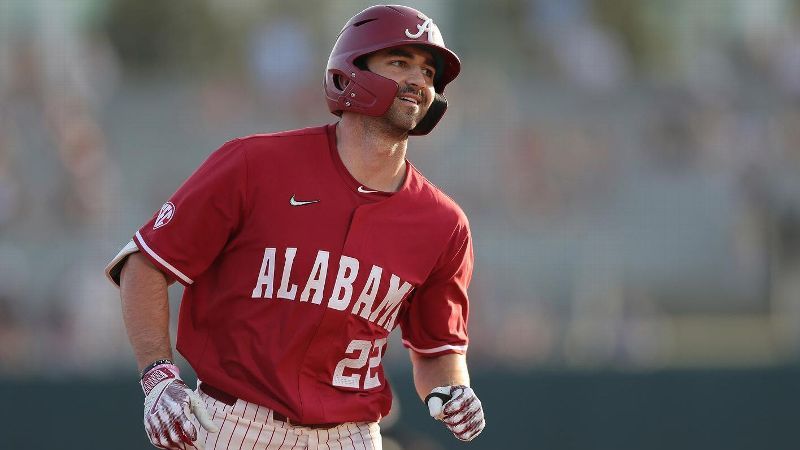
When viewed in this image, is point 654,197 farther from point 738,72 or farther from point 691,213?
point 738,72

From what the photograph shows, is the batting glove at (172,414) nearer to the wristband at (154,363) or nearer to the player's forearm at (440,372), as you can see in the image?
the wristband at (154,363)

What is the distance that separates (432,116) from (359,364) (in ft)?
2.96

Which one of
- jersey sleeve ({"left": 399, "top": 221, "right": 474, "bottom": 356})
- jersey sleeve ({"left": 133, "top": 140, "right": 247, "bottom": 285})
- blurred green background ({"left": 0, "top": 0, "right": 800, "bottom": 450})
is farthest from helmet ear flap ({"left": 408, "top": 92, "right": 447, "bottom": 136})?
blurred green background ({"left": 0, "top": 0, "right": 800, "bottom": 450})

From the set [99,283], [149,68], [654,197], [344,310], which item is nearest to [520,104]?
[654,197]

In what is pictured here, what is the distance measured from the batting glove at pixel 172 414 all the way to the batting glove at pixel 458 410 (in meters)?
0.88

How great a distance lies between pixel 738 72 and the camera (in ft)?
40.1

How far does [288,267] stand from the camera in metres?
4.08

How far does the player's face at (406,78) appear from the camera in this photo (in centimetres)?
422

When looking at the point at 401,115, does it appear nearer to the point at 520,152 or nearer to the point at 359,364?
the point at 359,364

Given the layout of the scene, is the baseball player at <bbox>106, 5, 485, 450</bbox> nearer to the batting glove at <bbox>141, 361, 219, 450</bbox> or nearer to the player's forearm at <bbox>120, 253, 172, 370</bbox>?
the player's forearm at <bbox>120, 253, 172, 370</bbox>

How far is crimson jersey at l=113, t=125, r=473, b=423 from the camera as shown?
3.99 m

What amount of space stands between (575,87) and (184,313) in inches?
344

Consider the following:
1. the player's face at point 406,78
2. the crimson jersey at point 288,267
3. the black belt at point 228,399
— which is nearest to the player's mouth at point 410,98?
the player's face at point 406,78

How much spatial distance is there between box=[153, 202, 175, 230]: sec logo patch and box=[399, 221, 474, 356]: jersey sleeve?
98cm
